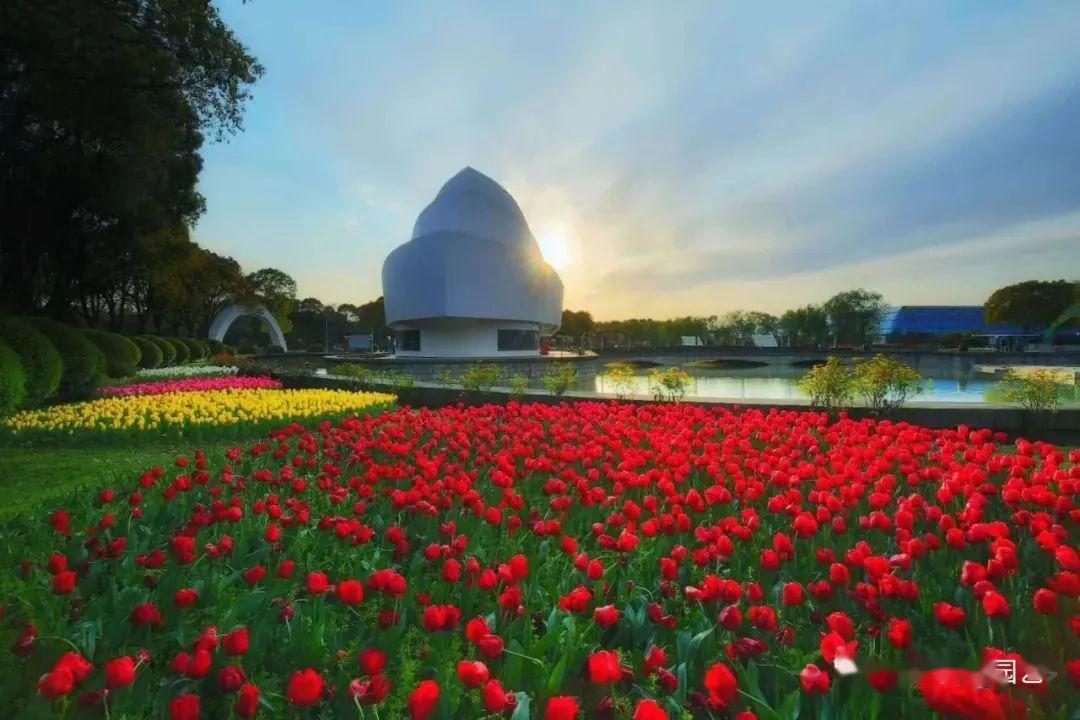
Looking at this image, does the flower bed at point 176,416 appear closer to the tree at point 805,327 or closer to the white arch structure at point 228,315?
the white arch structure at point 228,315

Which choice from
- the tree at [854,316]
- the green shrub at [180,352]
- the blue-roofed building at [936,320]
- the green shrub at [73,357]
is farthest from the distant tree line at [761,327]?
the green shrub at [73,357]

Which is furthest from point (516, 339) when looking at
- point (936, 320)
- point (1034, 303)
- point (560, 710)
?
point (936, 320)

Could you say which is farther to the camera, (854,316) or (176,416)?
(854,316)

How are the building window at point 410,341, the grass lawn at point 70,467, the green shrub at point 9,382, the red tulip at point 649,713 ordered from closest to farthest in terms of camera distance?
the red tulip at point 649,713 < the grass lawn at point 70,467 < the green shrub at point 9,382 < the building window at point 410,341

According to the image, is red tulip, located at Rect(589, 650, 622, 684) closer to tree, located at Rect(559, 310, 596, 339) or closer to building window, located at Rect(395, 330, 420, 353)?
building window, located at Rect(395, 330, 420, 353)

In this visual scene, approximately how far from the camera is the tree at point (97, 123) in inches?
489

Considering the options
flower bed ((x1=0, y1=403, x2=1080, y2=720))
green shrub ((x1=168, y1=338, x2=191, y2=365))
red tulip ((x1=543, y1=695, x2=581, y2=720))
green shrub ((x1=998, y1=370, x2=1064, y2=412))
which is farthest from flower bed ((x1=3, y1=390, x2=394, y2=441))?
green shrub ((x1=168, y1=338, x2=191, y2=365))

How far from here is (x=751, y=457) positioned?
5.17 meters

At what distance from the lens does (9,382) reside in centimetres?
905

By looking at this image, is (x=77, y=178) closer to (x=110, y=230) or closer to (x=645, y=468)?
(x=110, y=230)

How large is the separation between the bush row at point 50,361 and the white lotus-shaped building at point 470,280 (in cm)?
2517

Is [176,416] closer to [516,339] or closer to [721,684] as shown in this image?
[721,684]

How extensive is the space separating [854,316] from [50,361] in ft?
263

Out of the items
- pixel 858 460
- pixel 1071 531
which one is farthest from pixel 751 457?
pixel 1071 531
